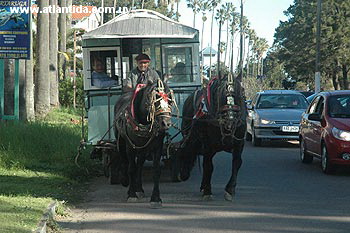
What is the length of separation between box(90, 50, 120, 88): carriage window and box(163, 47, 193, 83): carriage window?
1.01 meters

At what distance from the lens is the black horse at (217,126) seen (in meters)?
10.4

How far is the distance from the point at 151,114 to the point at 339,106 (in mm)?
6434

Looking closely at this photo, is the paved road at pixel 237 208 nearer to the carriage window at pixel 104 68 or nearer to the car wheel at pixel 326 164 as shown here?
the car wheel at pixel 326 164

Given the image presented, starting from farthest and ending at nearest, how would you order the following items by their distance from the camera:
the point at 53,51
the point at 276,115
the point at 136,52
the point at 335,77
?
the point at 335,77, the point at 53,51, the point at 276,115, the point at 136,52

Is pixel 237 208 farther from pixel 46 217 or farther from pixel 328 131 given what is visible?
pixel 328 131

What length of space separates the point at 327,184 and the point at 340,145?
1.33m

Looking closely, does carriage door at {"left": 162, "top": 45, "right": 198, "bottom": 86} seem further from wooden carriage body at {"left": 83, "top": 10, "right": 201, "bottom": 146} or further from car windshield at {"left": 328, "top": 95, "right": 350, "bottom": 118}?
car windshield at {"left": 328, "top": 95, "right": 350, "bottom": 118}

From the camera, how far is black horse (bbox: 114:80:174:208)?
10.1m

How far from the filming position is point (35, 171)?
14.4 meters

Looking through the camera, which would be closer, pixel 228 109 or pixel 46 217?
pixel 46 217

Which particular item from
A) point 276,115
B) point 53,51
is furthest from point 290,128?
point 53,51

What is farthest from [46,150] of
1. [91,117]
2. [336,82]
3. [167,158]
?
[336,82]

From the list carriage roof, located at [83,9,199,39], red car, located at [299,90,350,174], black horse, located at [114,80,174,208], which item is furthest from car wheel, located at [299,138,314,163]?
black horse, located at [114,80,174,208]

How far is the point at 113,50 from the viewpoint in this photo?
14281mm
